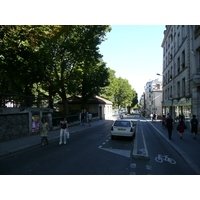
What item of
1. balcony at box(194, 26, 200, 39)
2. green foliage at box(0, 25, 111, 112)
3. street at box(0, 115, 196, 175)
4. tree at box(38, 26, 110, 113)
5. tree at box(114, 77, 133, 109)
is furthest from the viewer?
tree at box(114, 77, 133, 109)

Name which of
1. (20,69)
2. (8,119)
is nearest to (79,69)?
(20,69)

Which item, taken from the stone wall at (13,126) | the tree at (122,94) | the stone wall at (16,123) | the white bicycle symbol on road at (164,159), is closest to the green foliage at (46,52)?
the stone wall at (16,123)

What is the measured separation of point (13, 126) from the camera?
1241 cm

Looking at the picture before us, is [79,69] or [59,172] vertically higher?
[79,69]

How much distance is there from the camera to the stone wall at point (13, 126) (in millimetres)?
11531

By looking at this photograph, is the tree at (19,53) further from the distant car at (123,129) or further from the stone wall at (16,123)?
the distant car at (123,129)

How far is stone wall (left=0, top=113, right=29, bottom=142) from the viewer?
11531 mm

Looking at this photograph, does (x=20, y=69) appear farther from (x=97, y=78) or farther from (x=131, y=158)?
(x=131, y=158)

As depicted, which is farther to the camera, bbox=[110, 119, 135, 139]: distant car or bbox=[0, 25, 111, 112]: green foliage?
bbox=[110, 119, 135, 139]: distant car

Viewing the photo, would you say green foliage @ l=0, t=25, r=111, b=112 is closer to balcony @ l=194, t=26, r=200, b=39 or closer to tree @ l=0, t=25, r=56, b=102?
tree @ l=0, t=25, r=56, b=102

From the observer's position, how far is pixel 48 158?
7.72 metres

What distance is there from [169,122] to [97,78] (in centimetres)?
1443

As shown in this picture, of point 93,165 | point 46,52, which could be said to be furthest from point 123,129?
point 46,52

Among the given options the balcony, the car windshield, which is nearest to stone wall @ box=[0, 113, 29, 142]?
the car windshield
